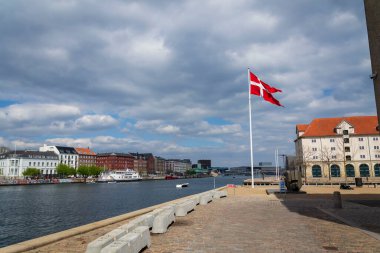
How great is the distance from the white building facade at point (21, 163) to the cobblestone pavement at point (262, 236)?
179 m

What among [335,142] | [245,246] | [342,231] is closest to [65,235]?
[245,246]

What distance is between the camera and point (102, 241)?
Answer: 9305mm

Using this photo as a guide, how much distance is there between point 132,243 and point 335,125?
111125 mm

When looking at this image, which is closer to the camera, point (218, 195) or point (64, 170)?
point (218, 195)

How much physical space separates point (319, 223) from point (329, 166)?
91.8 meters

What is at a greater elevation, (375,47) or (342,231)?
(375,47)

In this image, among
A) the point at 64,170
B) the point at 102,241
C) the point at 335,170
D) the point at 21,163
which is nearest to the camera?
the point at 102,241

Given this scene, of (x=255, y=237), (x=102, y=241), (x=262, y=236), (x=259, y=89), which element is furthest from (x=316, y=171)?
(x=102, y=241)

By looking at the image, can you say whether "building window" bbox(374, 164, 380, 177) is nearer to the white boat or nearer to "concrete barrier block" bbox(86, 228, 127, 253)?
"concrete barrier block" bbox(86, 228, 127, 253)

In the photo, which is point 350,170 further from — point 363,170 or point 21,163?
point 21,163

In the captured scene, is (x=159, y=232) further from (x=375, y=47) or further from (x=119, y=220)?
(x=375, y=47)

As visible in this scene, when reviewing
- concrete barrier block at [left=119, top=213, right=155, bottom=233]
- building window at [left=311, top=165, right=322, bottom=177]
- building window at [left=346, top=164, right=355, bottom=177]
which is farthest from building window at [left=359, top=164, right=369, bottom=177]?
concrete barrier block at [left=119, top=213, right=155, bottom=233]

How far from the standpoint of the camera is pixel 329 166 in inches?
3922

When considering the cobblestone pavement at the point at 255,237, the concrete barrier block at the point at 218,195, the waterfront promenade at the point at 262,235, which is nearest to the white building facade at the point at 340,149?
the concrete barrier block at the point at 218,195
